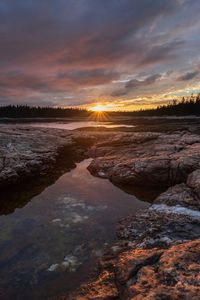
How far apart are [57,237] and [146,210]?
2.88 metres

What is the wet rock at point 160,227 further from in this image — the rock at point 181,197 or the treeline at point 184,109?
the treeline at point 184,109

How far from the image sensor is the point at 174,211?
7523 mm

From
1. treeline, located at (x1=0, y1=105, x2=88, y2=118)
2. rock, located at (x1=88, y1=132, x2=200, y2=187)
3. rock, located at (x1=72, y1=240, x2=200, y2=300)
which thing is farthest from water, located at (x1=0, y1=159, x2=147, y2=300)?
treeline, located at (x1=0, y1=105, x2=88, y2=118)

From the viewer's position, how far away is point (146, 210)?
313 inches

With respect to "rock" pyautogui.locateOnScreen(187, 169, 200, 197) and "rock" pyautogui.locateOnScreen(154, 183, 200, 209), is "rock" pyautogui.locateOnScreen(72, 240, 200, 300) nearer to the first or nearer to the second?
"rock" pyautogui.locateOnScreen(154, 183, 200, 209)

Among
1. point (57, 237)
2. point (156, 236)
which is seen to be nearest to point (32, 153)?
point (57, 237)

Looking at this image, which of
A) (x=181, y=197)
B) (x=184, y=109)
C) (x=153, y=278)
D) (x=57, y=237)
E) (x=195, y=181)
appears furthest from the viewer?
(x=184, y=109)

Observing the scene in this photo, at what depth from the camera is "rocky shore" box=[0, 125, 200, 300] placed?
3.84m

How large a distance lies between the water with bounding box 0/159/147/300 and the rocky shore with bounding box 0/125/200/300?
1.69 feet

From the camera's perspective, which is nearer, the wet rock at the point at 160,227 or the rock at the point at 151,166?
the wet rock at the point at 160,227

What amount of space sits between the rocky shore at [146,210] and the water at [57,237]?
515 millimetres

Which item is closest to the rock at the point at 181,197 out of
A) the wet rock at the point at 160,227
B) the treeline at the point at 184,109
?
the wet rock at the point at 160,227

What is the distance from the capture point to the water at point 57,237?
5090mm

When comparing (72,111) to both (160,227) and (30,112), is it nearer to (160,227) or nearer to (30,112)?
(30,112)
